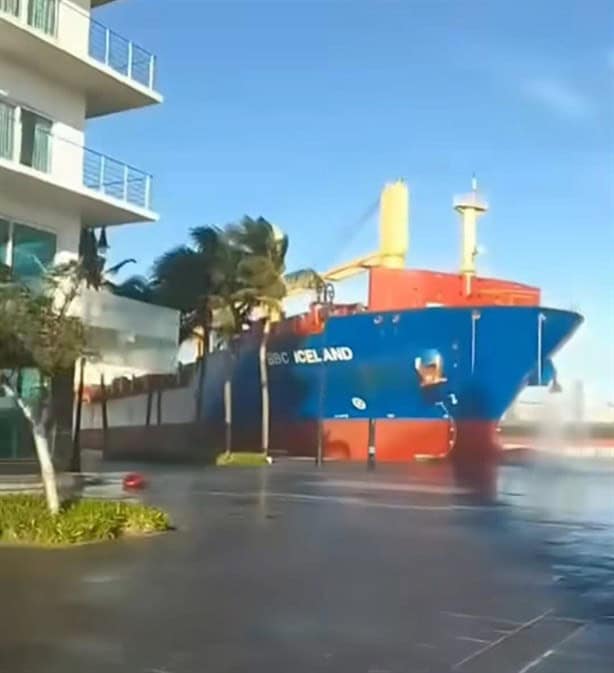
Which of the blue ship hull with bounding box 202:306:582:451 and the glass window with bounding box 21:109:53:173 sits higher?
the glass window with bounding box 21:109:53:173

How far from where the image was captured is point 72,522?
14.0 m

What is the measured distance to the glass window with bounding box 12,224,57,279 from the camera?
25.8 meters

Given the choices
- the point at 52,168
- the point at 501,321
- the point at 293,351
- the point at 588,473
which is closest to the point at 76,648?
the point at 52,168

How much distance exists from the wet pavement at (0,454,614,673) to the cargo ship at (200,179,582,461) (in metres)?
28.4

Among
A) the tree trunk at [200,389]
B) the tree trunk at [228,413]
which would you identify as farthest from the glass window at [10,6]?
the tree trunk at [200,389]

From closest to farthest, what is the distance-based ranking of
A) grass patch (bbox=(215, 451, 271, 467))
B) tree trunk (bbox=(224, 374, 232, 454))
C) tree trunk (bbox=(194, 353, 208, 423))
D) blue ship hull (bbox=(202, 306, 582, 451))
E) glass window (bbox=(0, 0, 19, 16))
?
glass window (bbox=(0, 0, 19, 16)) < grass patch (bbox=(215, 451, 271, 467)) < blue ship hull (bbox=(202, 306, 582, 451)) < tree trunk (bbox=(224, 374, 232, 454)) < tree trunk (bbox=(194, 353, 208, 423))

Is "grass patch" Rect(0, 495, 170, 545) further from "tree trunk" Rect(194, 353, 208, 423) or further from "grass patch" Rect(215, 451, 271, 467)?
"tree trunk" Rect(194, 353, 208, 423)

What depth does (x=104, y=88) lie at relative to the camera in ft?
94.3

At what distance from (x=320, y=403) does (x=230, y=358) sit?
5.73 metres

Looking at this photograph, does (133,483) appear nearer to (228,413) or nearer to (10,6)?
(10,6)

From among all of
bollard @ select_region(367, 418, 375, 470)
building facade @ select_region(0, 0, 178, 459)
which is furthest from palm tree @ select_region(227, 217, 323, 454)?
building facade @ select_region(0, 0, 178, 459)

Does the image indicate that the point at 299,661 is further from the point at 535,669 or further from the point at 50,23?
the point at 50,23

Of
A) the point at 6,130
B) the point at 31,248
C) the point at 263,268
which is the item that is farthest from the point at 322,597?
the point at 263,268

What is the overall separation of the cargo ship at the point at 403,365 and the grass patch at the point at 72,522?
33275mm
